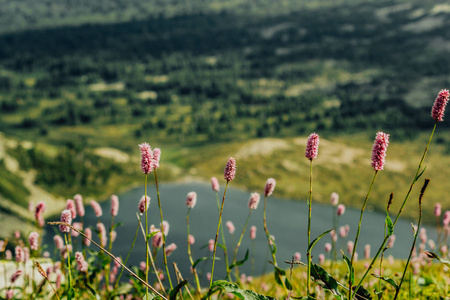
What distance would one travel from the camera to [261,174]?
5064 inches

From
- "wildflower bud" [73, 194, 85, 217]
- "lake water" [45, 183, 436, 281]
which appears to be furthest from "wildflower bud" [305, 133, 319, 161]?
"lake water" [45, 183, 436, 281]

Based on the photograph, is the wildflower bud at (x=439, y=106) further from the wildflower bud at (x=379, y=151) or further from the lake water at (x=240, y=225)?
the lake water at (x=240, y=225)

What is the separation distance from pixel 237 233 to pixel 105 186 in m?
57.8

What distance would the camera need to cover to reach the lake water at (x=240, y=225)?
178 feet

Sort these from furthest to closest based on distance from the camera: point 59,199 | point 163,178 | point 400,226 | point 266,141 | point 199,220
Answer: point 266,141 → point 163,178 → point 59,199 → point 400,226 → point 199,220

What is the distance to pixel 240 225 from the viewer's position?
66.2m

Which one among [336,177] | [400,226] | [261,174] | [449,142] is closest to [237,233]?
[400,226]

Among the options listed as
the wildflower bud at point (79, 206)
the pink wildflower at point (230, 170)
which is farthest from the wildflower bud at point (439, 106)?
the wildflower bud at point (79, 206)

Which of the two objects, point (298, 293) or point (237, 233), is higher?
point (298, 293)

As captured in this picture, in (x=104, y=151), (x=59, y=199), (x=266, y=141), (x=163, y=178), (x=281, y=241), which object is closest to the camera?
(x=281, y=241)

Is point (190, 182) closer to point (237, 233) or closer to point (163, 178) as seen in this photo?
point (163, 178)

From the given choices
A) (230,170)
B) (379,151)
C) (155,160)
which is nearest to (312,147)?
(379,151)

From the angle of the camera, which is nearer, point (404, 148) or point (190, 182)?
point (190, 182)

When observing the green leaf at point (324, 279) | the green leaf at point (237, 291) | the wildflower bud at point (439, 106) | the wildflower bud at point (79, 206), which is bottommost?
the green leaf at point (324, 279)
